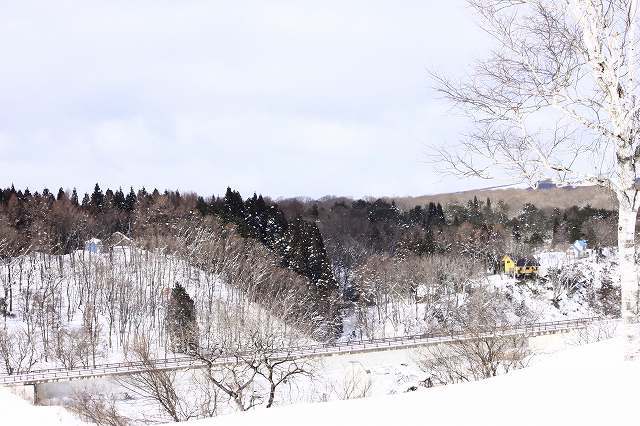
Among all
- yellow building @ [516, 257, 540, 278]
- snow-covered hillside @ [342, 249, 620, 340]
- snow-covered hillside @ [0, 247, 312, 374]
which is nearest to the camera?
snow-covered hillside @ [0, 247, 312, 374]

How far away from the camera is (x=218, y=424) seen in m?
7.19

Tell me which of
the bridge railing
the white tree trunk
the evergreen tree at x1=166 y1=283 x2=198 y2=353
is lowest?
the bridge railing

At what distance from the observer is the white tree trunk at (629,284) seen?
25.5ft

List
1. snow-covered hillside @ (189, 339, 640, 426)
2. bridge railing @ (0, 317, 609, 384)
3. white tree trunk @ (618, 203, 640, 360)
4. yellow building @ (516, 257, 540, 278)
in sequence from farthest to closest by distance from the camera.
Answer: yellow building @ (516, 257, 540, 278), bridge railing @ (0, 317, 609, 384), white tree trunk @ (618, 203, 640, 360), snow-covered hillside @ (189, 339, 640, 426)

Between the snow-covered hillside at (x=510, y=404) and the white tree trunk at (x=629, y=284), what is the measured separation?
296 millimetres

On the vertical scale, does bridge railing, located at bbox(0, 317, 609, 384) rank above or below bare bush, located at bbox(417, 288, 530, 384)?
below

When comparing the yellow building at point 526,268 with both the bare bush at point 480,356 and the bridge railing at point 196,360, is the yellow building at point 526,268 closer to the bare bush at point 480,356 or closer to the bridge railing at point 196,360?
the bridge railing at point 196,360

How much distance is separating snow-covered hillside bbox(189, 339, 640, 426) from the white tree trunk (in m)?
0.30

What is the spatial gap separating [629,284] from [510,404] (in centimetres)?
269

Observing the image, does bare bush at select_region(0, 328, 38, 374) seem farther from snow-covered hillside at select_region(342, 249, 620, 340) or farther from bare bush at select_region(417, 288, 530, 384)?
snow-covered hillside at select_region(342, 249, 620, 340)

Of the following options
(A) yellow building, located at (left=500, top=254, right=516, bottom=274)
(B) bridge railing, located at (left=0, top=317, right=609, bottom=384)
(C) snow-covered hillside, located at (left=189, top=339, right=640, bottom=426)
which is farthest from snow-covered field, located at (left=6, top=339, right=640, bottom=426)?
(A) yellow building, located at (left=500, top=254, right=516, bottom=274)

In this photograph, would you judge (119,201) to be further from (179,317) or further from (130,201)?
(179,317)

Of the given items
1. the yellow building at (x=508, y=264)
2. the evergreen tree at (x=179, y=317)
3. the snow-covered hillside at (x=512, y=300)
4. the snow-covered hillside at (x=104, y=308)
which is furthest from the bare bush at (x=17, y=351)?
the yellow building at (x=508, y=264)

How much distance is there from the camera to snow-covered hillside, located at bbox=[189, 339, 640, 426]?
19.5 feet
